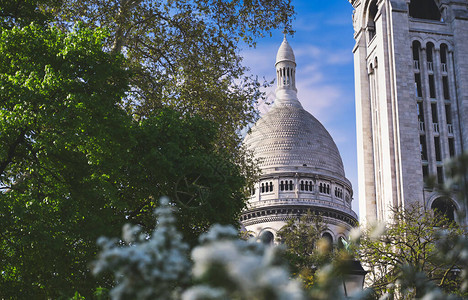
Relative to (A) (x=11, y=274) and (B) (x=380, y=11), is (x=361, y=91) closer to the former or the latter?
(B) (x=380, y=11)

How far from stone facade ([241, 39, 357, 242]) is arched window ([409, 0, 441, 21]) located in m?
38.9

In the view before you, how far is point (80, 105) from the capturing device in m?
13.8

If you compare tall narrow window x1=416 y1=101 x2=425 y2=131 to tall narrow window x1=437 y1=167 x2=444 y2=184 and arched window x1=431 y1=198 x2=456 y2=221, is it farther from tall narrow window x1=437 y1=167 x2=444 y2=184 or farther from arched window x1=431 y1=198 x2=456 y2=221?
arched window x1=431 y1=198 x2=456 y2=221

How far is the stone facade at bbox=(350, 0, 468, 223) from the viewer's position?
43344mm

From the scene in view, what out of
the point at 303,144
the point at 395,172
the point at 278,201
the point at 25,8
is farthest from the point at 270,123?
the point at 25,8

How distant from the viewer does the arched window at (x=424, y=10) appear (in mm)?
51062

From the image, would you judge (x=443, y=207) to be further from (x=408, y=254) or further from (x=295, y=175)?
(x=295, y=175)

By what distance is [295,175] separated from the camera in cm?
9612

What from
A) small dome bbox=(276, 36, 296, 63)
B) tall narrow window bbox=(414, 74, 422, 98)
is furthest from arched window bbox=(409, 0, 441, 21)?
small dome bbox=(276, 36, 296, 63)

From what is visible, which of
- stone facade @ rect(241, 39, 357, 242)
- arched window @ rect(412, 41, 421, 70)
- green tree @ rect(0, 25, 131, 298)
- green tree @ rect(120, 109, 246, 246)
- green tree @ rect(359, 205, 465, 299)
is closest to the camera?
green tree @ rect(0, 25, 131, 298)

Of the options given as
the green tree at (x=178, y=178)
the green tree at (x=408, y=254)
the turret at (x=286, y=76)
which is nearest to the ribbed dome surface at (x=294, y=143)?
the turret at (x=286, y=76)

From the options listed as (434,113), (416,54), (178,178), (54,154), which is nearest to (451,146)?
(434,113)

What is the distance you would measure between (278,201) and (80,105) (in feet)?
262

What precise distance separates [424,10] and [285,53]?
63644mm
